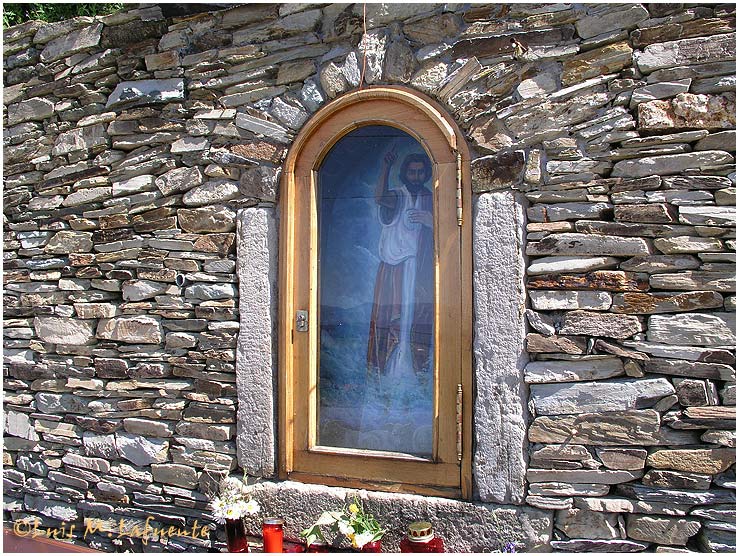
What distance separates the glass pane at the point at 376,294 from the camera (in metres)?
2.93

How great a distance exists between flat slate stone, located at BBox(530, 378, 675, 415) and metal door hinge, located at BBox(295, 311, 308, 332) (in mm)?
1065

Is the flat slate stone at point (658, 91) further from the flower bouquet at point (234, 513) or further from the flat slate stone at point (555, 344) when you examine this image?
the flower bouquet at point (234, 513)

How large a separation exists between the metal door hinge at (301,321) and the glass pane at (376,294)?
0.09m

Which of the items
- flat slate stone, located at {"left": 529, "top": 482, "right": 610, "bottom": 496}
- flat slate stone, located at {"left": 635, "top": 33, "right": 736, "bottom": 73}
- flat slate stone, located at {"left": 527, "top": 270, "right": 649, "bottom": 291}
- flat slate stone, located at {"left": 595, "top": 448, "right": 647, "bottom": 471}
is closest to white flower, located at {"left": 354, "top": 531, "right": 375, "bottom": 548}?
flat slate stone, located at {"left": 529, "top": 482, "right": 610, "bottom": 496}

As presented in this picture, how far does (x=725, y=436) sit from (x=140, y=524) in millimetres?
2773

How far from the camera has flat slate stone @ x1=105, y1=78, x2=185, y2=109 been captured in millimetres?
3332

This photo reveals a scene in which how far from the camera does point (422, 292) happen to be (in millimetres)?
2939

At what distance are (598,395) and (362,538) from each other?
1.11m

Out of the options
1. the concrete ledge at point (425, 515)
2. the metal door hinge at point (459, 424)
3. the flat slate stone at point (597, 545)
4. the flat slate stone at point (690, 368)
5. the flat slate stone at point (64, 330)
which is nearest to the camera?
the flat slate stone at point (690, 368)

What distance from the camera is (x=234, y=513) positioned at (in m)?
2.80

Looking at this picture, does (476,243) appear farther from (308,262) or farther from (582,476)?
(582,476)

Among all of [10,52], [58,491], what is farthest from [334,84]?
[58,491]

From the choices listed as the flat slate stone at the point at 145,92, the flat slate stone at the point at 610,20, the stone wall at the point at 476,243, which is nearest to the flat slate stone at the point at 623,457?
the stone wall at the point at 476,243

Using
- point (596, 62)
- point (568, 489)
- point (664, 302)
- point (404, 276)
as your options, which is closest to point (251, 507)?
point (404, 276)
